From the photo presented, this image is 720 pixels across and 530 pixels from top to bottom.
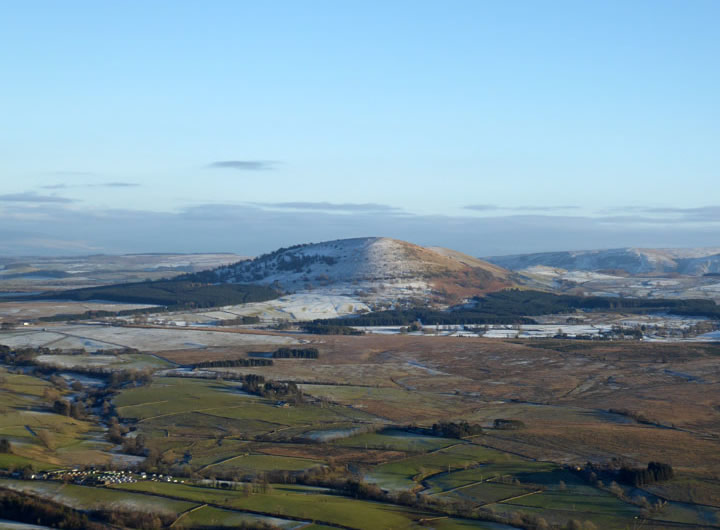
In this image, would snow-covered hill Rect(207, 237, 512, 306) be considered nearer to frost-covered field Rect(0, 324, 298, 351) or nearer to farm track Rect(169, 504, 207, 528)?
frost-covered field Rect(0, 324, 298, 351)

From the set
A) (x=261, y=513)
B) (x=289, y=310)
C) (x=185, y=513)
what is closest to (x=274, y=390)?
(x=261, y=513)

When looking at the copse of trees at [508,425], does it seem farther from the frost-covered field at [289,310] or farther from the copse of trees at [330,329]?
the frost-covered field at [289,310]

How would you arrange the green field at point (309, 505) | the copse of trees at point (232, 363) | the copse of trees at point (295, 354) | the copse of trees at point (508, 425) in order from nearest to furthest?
the green field at point (309, 505)
the copse of trees at point (508, 425)
the copse of trees at point (232, 363)
the copse of trees at point (295, 354)

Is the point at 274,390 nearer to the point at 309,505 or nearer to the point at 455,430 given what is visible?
the point at 455,430

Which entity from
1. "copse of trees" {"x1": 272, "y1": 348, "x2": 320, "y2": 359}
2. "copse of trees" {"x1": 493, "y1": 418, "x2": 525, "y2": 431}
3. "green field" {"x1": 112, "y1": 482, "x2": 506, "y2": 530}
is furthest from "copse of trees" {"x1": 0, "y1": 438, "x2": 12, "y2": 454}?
"copse of trees" {"x1": 272, "y1": 348, "x2": 320, "y2": 359}

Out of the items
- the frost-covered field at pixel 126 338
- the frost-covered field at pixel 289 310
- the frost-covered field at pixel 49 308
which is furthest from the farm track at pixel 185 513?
the frost-covered field at pixel 49 308

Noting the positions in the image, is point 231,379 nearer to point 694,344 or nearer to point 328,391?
point 328,391

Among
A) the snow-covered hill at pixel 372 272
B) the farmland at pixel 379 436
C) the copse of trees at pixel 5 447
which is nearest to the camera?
the farmland at pixel 379 436
